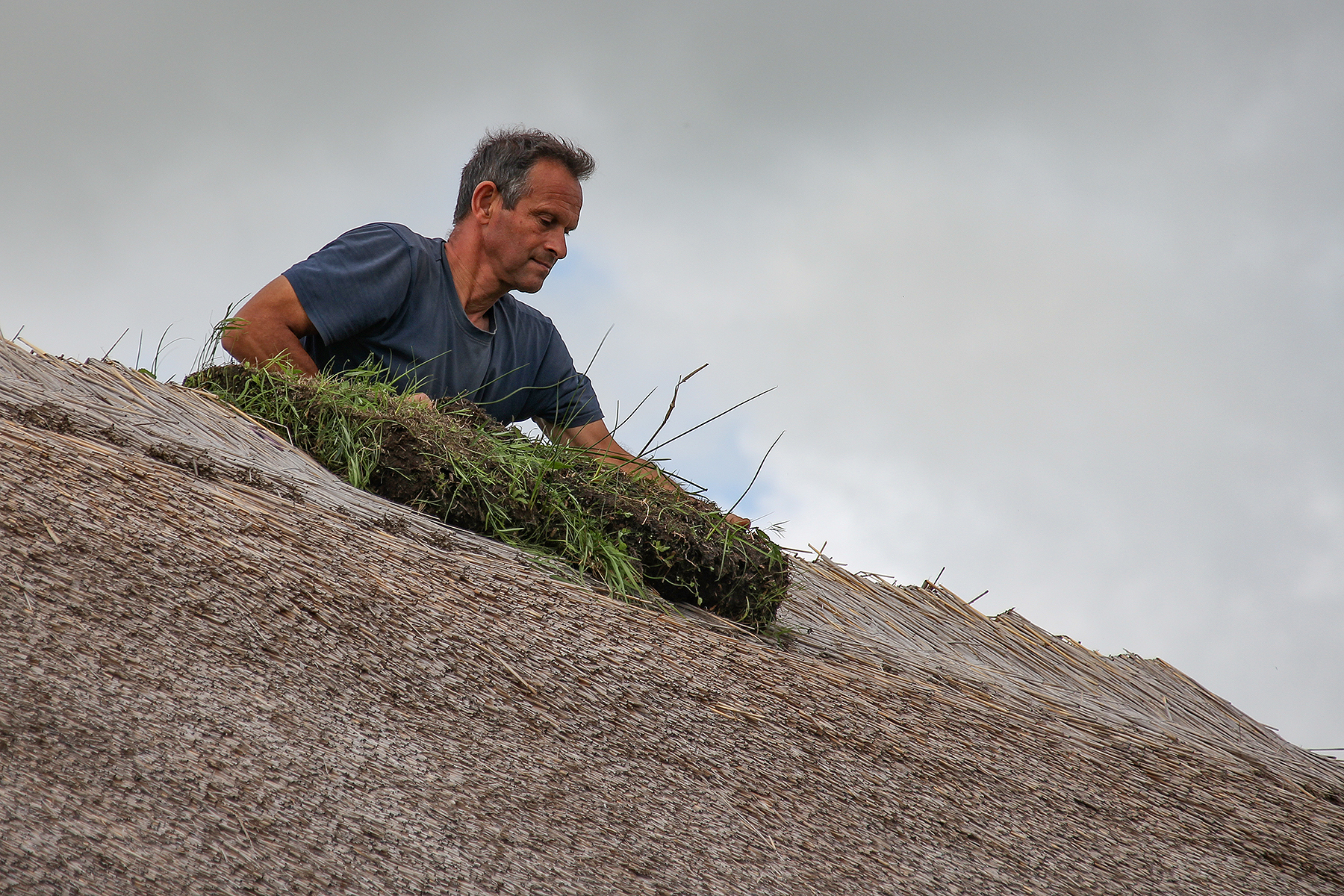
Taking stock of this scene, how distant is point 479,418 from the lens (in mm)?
2463

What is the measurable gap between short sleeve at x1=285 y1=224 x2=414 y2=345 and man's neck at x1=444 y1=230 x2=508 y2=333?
0.23 metres

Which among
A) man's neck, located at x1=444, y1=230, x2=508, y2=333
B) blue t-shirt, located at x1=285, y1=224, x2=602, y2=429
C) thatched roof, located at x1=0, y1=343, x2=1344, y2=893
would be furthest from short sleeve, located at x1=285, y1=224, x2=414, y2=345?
thatched roof, located at x1=0, y1=343, x2=1344, y2=893

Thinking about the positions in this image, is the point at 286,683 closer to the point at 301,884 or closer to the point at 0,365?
the point at 301,884

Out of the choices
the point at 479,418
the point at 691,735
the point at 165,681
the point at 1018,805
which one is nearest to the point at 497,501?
the point at 479,418

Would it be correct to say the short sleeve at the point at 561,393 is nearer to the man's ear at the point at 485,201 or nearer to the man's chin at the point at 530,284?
the man's chin at the point at 530,284

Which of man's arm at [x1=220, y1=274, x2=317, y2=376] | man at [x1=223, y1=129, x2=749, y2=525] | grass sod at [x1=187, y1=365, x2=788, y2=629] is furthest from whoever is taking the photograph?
man at [x1=223, y1=129, x2=749, y2=525]

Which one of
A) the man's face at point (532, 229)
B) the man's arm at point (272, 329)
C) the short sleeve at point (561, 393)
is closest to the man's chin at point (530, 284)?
the man's face at point (532, 229)

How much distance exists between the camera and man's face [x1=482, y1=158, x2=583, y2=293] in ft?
10.4

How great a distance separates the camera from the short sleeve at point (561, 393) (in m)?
3.49

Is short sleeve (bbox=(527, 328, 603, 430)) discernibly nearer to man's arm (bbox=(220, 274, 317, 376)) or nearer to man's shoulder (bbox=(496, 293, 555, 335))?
man's shoulder (bbox=(496, 293, 555, 335))

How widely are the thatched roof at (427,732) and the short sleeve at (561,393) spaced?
141 centimetres

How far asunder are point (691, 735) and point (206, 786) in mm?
774

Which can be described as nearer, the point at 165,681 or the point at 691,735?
the point at 165,681

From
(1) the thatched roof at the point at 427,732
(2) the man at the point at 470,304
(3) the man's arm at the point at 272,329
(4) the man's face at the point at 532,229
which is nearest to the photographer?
(1) the thatched roof at the point at 427,732
